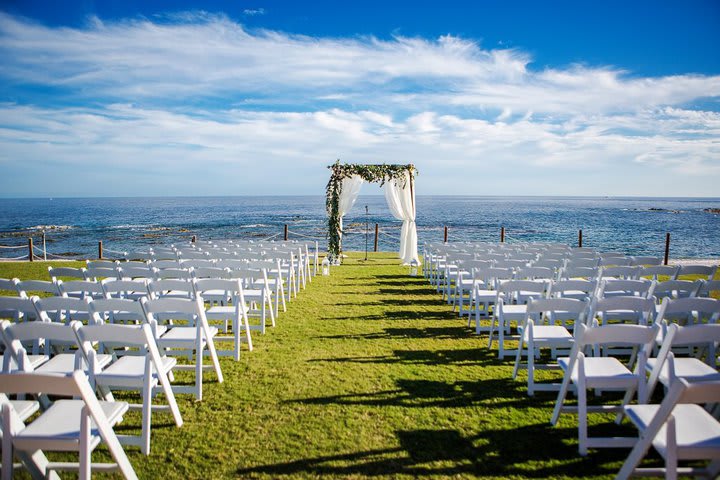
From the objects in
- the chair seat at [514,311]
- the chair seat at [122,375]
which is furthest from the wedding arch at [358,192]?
the chair seat at [122,375]

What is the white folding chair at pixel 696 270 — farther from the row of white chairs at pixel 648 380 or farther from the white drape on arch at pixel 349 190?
the white drape on arch at pixel 349 190

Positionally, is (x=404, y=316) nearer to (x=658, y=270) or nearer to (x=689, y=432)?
(x=658, y=270)

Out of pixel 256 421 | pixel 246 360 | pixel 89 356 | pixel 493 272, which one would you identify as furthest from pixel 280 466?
pixel 493 272

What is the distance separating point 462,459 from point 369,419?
866 mm

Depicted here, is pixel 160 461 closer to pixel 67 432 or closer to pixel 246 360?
pixel 67 432

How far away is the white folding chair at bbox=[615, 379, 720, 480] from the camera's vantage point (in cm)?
200

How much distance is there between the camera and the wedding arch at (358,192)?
12.6 m

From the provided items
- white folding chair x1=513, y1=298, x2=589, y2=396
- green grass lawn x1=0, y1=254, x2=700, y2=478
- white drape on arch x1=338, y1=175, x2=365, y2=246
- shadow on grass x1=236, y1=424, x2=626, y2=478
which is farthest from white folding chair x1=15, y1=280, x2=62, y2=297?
white drape on arch x1=338, y1=175, x2=365, y2=246

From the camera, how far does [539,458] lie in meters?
3.05

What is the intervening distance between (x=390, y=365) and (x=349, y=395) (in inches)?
36.7

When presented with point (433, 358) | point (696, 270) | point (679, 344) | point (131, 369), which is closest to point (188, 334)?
point (131, 369)

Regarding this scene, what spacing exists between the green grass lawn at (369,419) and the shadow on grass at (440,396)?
0.01 metres

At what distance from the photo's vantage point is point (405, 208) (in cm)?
1280

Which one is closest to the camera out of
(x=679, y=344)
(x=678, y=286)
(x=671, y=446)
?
(x=671, y=446)
